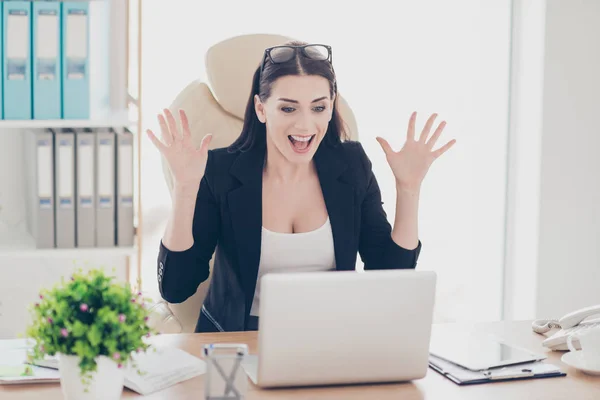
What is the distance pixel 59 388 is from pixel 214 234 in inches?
29.6

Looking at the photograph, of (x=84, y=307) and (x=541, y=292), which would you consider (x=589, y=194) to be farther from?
(x=84, y=307)

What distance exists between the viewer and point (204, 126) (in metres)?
2.16

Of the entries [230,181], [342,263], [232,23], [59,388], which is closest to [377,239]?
[342,263]

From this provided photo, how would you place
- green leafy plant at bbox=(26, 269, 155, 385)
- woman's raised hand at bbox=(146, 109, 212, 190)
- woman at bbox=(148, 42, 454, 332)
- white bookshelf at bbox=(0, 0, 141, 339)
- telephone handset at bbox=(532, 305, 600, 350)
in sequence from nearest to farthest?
green leafy plant at bbox=(26, 269, 155, 385) < telephone handset at bbox=(532, 305, 600, 350) < woman's raised hand at bbox=(146, 109, 212, 190) < woman at bbox=(148, 42, 454, 332) < white bookshelf at bbox=(0, 0, 141, 339)

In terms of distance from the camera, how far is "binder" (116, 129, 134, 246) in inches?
93.7

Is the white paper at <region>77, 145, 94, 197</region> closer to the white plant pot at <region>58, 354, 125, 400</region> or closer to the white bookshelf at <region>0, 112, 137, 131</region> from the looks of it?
the white bookshelf at <region>0, 112, 137, 131</region>

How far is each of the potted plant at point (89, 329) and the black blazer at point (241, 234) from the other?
28.2 inches

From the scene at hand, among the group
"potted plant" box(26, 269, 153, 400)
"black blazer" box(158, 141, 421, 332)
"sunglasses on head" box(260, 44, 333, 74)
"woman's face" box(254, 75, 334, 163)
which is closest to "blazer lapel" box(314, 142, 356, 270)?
"black blazer" box(158, 141, 421, 332)

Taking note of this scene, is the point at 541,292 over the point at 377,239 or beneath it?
beneath

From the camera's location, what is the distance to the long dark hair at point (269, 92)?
1.93 metres

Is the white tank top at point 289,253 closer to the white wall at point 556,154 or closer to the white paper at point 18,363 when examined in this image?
the white paper at point 18,363

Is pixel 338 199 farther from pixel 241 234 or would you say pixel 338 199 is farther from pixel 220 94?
pixel 220 94

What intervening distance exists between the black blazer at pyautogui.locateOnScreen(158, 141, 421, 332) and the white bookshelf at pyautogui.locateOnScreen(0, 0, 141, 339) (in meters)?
0.49

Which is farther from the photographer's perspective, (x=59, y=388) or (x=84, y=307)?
(x=59, y=388)
